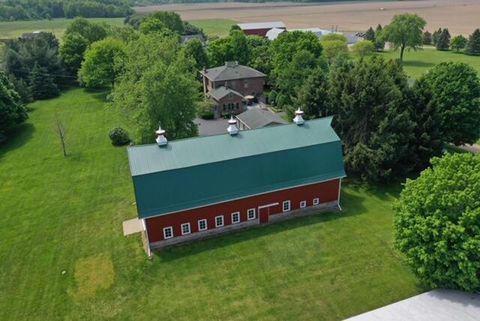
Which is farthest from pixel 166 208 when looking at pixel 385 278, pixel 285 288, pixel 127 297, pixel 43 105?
pixel 43 105

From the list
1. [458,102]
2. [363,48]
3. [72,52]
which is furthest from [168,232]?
[363,48]

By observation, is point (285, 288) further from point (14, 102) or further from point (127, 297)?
point (14, 102)

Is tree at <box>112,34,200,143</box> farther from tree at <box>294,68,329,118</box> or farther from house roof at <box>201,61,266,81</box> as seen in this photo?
house roof at <box>201,61,266,81</box>

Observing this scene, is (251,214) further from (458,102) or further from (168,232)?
(458,102)

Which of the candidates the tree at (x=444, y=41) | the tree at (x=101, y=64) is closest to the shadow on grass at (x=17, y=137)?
the tree at (x=101, y=64)

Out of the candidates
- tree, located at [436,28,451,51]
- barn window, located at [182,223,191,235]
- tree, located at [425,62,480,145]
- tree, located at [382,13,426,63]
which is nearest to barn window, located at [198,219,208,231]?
barn window, located at [182,223,191,235]

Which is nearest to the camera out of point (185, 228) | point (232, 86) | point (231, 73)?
point (185, 228)
